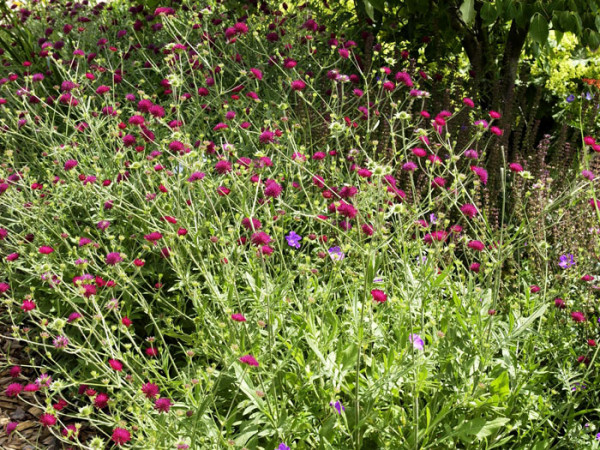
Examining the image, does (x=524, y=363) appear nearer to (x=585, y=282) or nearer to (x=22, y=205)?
(x=585, y=282)

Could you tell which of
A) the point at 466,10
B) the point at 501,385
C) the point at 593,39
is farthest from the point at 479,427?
the point at 593,39

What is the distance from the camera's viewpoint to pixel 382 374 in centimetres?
193

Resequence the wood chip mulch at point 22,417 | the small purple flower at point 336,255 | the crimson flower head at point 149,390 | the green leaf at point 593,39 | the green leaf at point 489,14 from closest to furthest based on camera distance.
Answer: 1. the crimson flower head at point 149,390
2. the small purple flower at point 336,255
3. the wood chip mulch at point 22,417
4. the green leaf at point 489,14
5. the green leaf at point 593,39

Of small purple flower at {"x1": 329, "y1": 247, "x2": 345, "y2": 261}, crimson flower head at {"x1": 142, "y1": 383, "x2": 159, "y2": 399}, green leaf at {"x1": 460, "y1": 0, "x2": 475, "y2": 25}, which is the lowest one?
crimson flower head at {"x1": 142, "y1": 383, "x2": 159, "y2": 399}

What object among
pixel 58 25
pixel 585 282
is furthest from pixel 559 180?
pixel 58 25

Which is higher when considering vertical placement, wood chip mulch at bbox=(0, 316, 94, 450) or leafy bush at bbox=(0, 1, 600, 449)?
leafy bush at bbox=(0, 1, 600, 449)

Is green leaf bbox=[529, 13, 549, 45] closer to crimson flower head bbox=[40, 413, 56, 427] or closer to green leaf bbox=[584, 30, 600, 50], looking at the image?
green leaf bbox=[584, 30, 600, 50]

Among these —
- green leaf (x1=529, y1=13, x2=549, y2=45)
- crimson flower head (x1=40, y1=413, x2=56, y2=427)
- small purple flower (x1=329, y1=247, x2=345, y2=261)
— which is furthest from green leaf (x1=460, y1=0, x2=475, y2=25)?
crimson flower head (x1=40, y1=413, x2=56, y2=427)

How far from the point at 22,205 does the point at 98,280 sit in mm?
889

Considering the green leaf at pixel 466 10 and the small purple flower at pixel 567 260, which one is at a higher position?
the green leaf at pixel 466 10

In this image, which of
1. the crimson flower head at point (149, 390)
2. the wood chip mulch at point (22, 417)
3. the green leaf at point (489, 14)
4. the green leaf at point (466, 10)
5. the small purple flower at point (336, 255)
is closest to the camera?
the crimson flower head at point (149, 390)

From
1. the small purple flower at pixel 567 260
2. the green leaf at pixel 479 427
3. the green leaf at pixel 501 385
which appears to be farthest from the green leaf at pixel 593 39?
the green leaf at pixel 479 427

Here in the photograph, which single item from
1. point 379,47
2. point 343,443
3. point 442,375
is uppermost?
point 379,47

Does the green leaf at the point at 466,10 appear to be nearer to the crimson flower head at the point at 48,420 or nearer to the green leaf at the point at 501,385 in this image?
the green leaf at the point at 501,385
